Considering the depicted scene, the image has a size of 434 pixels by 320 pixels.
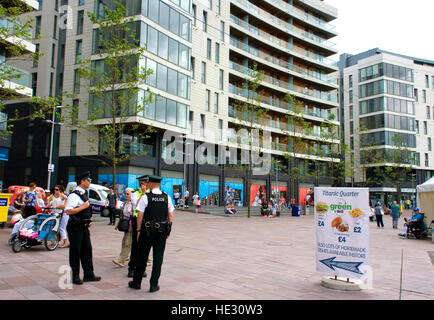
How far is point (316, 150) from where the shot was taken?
4384 cm

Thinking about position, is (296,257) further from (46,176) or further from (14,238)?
(46,176)

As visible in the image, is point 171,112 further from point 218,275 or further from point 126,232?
point 218,275

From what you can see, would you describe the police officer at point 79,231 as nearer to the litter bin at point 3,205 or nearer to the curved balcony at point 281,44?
the litter bin at point 3,205

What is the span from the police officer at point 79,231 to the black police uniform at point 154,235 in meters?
0.98

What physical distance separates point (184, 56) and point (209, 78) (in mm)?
5749

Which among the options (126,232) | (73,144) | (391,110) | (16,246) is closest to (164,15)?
(73,144)

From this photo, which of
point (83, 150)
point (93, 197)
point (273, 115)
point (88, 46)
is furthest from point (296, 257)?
point (273, 115)

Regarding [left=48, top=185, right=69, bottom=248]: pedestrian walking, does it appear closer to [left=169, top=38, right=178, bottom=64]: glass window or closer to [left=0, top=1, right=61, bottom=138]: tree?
[left=0, top=1, right=61, bottom=138]: tree

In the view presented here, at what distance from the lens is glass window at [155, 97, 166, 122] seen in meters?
31.3

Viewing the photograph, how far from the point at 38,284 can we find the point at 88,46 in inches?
1294

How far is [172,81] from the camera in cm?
3344

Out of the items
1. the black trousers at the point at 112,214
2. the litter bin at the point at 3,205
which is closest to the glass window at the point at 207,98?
the black trousers at the point at 112,214

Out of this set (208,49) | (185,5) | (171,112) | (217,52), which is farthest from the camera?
(217,52)

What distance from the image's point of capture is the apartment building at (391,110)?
5928cm
